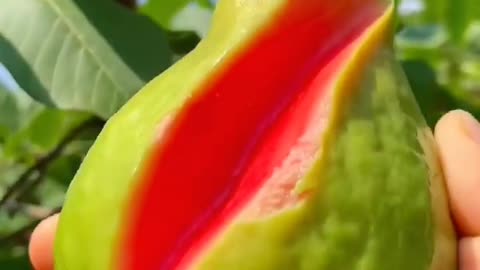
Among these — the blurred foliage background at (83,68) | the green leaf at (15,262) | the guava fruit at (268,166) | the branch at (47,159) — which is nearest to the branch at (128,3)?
the blurred foliage background at (83,68)

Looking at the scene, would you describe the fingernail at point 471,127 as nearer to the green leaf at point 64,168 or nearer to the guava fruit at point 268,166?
the guava fruit at point 268,166

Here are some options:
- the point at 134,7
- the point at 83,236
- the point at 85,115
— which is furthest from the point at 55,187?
the point at 83,236

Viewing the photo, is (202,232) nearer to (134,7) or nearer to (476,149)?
(476,149)

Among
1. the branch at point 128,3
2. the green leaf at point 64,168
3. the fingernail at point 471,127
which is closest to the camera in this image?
the fingernail at point 471,127

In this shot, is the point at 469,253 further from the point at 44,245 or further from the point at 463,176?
the point at 44,245

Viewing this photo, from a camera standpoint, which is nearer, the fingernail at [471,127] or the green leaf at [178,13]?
the fingernail at [471,127]

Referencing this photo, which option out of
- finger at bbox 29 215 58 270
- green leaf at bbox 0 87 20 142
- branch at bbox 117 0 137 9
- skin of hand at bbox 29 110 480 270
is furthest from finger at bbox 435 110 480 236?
green leaf at bbox 0 87 20 142

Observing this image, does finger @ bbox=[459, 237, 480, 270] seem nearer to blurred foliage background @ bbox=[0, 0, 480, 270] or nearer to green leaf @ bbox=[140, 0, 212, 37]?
blurred foliage background @ bbox=[0, 0, 480, 270]
